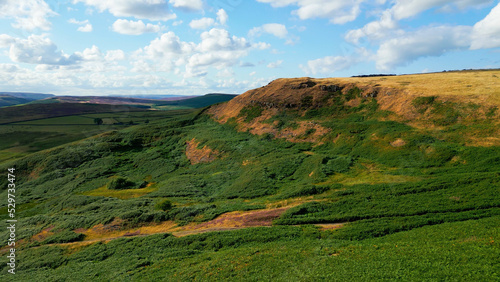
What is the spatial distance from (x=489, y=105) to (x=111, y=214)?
210ft

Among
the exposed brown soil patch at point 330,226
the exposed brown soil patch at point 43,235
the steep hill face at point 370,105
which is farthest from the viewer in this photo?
the steep hill face at point 370,105

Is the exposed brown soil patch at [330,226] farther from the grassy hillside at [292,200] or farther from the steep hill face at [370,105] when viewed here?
the steep hill face at [370,105]

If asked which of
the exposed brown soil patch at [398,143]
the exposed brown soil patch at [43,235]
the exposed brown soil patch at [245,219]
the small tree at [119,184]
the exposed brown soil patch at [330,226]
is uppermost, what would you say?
the exposed brown soil patch at [398,143]

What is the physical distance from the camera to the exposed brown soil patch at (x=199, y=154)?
60659mm

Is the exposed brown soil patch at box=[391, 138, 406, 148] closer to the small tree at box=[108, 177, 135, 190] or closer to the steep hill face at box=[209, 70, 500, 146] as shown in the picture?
the steep hill face at box=[209, 70, 500, 146]

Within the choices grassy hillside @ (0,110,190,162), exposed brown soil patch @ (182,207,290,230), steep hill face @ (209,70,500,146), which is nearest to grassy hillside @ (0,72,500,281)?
exposed brown soil patch @ (182,207,290,230)

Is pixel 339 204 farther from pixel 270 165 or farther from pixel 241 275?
pixel 270 165

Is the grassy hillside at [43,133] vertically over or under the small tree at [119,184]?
over

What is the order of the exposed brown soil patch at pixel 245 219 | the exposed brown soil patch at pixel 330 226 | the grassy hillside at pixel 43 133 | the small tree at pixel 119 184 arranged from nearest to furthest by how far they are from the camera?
the exposed brown soil patch at pixel 330 226
the exposed brown soil patch at pixel 245 219
the small tree at pixel 119 184
the grassy hillside at pixel 43 133

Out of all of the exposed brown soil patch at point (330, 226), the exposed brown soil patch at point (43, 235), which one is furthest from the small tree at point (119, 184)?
the exposed brown soil patch at point (330, 226)

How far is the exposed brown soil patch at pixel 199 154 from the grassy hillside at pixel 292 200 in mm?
506

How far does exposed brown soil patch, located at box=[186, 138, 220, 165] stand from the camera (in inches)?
2388

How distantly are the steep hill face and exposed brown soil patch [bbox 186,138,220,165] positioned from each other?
511 inches

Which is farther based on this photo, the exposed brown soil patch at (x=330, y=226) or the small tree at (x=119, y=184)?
the small tree at (x=119, y=184)
